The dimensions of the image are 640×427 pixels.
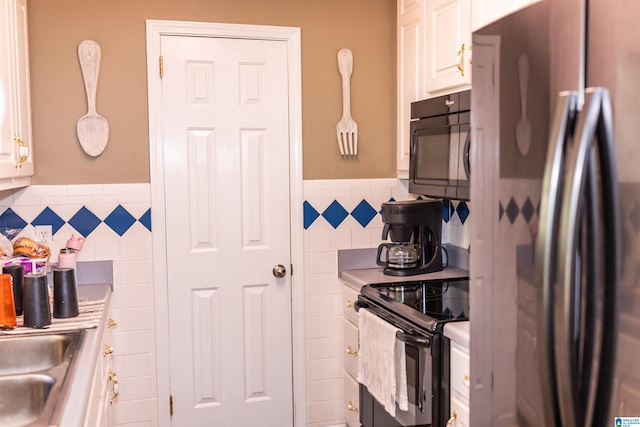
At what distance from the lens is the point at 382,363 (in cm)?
248

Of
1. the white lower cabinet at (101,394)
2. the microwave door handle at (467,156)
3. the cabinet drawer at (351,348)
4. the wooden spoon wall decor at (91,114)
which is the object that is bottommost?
the cabinet drawer at (351,348)

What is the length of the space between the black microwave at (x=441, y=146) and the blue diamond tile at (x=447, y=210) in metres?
0.39

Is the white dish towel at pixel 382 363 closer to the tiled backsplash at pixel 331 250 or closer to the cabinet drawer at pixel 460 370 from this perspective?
the cabinet drawer at pixel 460 370

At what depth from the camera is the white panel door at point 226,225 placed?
9.89ft

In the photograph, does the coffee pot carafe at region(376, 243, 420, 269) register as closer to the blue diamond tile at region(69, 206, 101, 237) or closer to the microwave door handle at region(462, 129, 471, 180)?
the microwave door handle at region(462, 129, 471, 180)

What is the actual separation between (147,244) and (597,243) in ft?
7.79

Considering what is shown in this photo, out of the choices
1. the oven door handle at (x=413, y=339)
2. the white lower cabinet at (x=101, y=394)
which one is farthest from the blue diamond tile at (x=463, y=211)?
the white lower cabinet at (x=101, y=394)

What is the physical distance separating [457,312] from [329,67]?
4.94 feet

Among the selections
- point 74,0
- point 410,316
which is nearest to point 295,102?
point 74,0

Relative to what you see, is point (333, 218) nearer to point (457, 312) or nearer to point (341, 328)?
point (341, 328)

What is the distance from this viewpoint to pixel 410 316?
7.49ft

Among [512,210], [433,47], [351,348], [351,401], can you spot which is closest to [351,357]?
[351,348]

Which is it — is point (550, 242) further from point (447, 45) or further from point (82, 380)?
point (447, 45)

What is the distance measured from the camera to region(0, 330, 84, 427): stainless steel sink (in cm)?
146
